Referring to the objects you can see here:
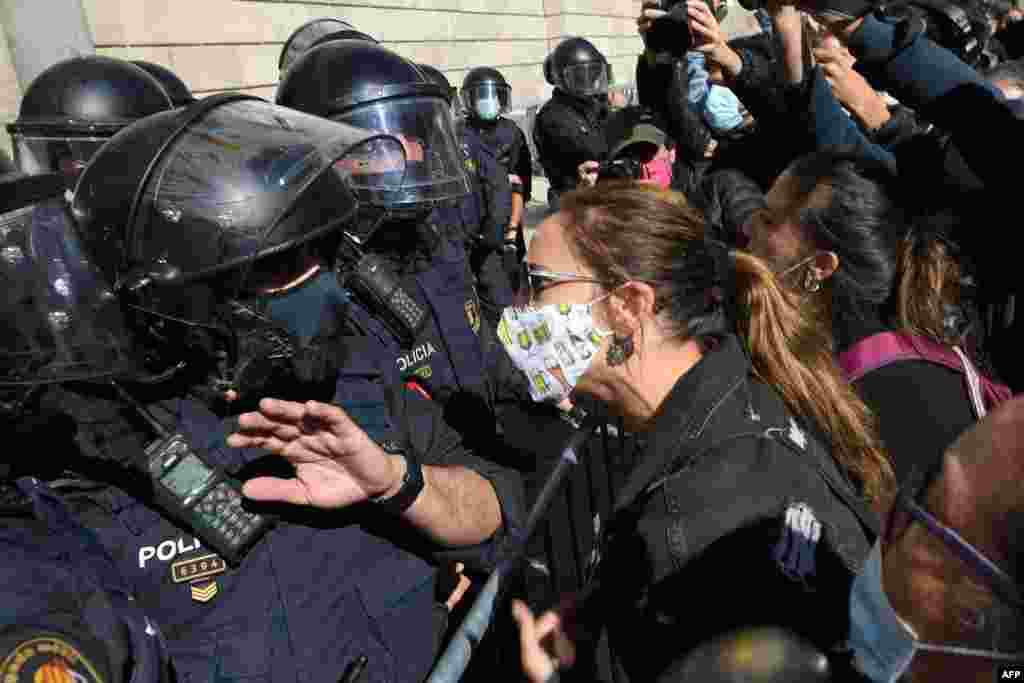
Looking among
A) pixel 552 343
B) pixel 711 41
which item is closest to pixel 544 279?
pixel 552 343

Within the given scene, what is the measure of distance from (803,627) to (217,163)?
4.71ft

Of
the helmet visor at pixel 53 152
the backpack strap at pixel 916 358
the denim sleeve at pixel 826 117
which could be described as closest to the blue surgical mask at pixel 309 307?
the backpack strap at pixel 916 358

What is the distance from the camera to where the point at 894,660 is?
2.28ft

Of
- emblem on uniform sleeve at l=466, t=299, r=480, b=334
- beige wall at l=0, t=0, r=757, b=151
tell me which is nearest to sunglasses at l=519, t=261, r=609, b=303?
emblem on uniform sleeve at l=466, t=299, r=480, b=334

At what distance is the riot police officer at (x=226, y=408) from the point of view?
4.80 feet

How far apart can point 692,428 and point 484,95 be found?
22.2 ft

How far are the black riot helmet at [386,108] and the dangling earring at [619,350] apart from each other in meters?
1.23

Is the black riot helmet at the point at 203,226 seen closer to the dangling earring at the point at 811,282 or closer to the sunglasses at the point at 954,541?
the sunglasses at the point at 954,541

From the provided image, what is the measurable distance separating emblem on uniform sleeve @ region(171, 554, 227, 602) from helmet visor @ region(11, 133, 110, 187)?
2.51 m

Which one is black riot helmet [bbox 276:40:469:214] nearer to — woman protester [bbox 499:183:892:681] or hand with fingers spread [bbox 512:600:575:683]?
woman protester [bbox 499:183:892:681]

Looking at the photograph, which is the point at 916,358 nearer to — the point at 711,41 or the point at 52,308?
the point at 711,41

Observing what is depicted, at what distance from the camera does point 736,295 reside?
192 cm

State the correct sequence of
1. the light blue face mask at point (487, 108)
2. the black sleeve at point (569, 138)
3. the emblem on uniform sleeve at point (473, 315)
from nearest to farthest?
the emblem on uniform sleeve at point (473, 315)
the black sleeve at point (569, 138)
the light blue face mask at point (487, 108)

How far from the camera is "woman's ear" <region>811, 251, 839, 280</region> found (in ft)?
7.13
